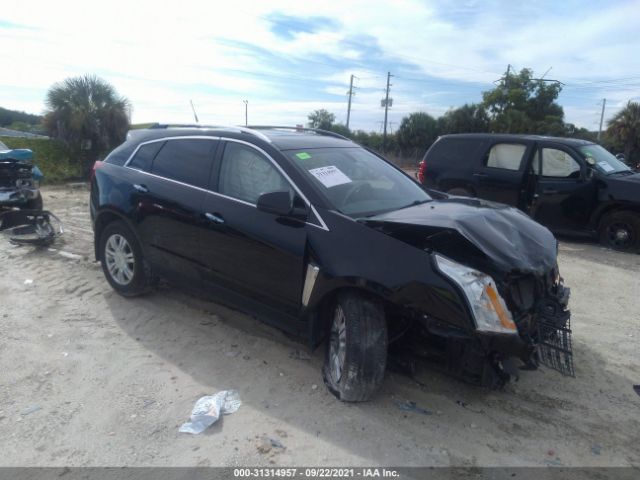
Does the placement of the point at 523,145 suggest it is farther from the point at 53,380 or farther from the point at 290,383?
the point at 53,380

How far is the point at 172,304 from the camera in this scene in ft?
16.1

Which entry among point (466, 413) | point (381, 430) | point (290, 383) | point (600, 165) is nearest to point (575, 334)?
point (466, 413)

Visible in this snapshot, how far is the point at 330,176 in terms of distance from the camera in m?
3.67

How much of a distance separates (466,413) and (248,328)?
2.05 meters

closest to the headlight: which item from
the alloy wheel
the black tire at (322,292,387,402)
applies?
the black tire at (322,292,387,402)

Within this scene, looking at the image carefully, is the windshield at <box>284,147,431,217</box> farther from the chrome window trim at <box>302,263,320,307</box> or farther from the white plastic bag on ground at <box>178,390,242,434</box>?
the white plastic bag on ground at <box>178,390,242,434</box>

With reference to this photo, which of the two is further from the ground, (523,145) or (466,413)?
(523,145)

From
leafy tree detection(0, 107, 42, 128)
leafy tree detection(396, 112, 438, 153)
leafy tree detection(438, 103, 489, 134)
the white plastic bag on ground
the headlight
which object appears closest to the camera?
the headlight

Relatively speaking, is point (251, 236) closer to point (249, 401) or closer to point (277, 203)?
point (277, 203)

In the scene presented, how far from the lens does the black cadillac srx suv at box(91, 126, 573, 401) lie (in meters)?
2.84

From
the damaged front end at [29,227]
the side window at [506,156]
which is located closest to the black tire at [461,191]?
the side window at [506,156]

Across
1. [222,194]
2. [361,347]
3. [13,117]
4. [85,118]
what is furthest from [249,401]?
[13,117]

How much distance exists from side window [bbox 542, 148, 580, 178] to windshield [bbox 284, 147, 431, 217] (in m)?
4.78

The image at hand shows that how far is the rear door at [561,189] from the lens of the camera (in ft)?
25.7
